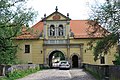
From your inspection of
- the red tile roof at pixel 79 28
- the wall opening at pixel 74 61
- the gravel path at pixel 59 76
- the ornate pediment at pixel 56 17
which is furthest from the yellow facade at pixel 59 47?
the gravel path at pixel 59 76

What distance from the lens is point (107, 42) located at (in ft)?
89.2

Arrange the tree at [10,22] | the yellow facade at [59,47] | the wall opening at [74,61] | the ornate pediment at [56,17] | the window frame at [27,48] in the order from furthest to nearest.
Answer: the wall opening at [74,61] → the window frame at [27,48] → the yellow facade at [59,47] → the ornate pediment at [56,17] → the tree at [10,22]

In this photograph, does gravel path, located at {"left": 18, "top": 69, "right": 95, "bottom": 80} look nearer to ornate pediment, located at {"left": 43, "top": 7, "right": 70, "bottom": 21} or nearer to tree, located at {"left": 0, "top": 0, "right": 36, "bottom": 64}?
tree, located at {"left": 0, "top": 0, "right": 36, "bottom": 64}

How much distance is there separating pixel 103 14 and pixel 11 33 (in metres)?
8.39

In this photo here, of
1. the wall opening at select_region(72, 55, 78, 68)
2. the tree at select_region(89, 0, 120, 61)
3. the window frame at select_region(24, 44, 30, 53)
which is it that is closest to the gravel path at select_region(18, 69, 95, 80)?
the tree at select_region(89, 0, 120, 61)

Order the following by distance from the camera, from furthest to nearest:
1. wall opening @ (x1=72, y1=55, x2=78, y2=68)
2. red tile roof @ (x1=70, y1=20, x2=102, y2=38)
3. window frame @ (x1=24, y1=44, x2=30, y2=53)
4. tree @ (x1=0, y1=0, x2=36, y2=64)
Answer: wall opening @ (x1=72, y1=55, x2=78, y2=68) → window frame @ (x1=24, y1=44, x2=30, y2=53) → red tile roof @ (x1=70, y1=20, x2=102, y2=38) → tree @ (x1=0, y1=0, x2=36, y2=64)

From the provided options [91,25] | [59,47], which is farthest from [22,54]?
[91,25]

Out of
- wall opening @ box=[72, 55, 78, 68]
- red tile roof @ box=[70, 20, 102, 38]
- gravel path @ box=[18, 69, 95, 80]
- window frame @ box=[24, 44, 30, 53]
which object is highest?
red tile roof @ box=[70, 20, 102, 38]

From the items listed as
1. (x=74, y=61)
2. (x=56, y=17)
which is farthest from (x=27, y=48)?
(x=74, y=61)

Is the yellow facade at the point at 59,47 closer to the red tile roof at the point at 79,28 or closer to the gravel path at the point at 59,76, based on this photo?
the red tile roof at the point at 79,28

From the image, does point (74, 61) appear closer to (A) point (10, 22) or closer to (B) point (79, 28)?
(B) point (79, 28)

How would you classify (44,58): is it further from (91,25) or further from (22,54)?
(91,25)

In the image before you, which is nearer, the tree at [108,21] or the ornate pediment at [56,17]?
the tree at [108,21]

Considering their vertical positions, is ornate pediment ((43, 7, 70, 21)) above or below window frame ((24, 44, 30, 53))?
above
